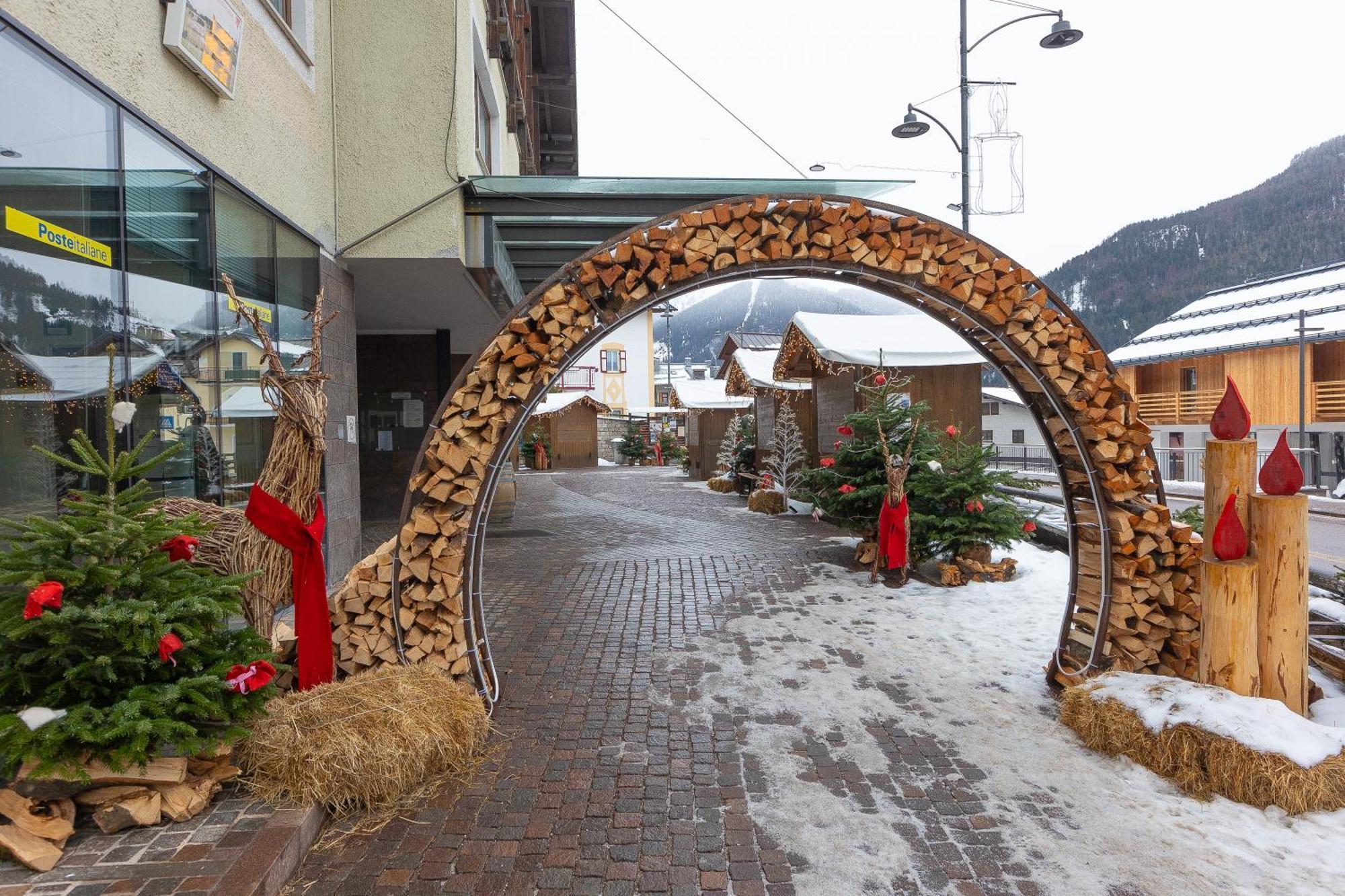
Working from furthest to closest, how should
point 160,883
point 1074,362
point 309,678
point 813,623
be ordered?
point 813,623
point 1074,362
point 309,678
point 160,883

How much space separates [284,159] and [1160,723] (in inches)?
306

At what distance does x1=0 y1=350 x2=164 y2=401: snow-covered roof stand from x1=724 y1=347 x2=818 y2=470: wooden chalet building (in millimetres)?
11951

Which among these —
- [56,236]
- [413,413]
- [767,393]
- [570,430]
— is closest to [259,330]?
[56,236]

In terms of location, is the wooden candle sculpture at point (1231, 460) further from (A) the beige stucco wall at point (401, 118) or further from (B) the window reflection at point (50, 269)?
(A) the beige stucco wall at point (401, 118)

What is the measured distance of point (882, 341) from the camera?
12.4m

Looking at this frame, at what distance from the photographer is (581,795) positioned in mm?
3836

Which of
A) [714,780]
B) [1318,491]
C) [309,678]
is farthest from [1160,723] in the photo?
[1318,491]

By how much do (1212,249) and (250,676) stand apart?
298ft

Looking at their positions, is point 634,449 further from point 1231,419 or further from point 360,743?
point 360,743

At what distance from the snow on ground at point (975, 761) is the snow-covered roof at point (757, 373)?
9023mm

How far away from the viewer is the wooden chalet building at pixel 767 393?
15.9 metres

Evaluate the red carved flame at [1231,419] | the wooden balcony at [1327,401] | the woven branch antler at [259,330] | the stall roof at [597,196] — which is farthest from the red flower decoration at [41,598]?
the wooden balcony at [1327,401]

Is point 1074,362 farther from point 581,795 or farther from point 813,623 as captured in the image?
point 581,795

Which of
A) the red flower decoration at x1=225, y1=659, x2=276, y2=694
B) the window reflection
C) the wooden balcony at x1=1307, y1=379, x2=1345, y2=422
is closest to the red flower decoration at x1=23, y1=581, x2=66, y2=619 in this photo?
the red flower decoration at x1=225, y1=659, x2=276, y2=694
